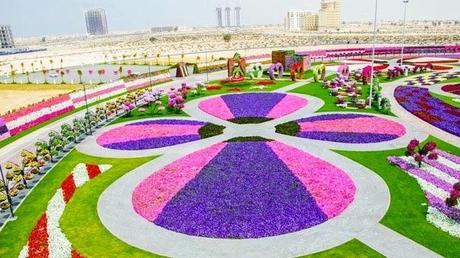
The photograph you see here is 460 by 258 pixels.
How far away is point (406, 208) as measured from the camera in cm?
2012

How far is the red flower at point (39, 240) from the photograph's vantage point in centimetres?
1736

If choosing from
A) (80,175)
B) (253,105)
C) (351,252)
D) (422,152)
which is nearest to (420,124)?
(422,152)

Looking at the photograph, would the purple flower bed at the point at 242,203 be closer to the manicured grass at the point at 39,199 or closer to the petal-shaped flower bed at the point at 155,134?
the manicured grass at the point at 39,199

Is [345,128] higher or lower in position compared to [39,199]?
higher

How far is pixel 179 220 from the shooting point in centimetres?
1984

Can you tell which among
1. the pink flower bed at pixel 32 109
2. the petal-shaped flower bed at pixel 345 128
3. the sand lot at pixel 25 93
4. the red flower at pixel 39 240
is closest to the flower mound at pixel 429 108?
the petal-shaped flower bed at pixel 345 128

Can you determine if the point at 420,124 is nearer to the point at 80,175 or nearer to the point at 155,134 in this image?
the point at 155,134

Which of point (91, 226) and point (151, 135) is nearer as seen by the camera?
point (91, 226)

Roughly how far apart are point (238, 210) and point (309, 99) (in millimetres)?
27307

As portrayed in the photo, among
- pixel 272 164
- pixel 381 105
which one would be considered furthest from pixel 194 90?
pixel 272 164

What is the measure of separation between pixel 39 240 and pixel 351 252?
1415 cm

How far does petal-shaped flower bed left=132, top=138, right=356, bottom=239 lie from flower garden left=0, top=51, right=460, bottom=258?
3.7 inches

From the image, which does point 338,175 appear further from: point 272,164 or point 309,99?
point 309,99

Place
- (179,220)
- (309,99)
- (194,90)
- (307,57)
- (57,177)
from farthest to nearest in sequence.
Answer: (307,57), (194,90), (309,99), (57,177), (179,220)
